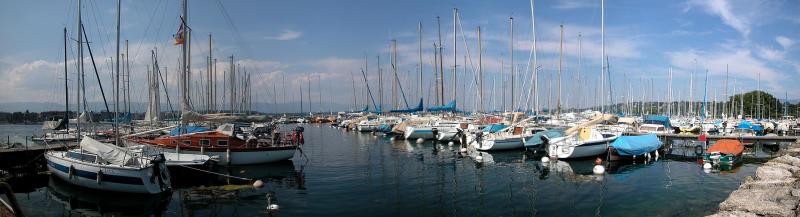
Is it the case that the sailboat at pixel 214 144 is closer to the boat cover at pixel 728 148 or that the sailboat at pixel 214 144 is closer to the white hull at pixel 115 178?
the white hull at pixel 115 178

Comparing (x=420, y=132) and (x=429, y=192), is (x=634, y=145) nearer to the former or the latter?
(x=429, y=192)

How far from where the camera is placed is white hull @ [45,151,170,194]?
20.5 meters

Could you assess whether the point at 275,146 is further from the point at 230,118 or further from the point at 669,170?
the point at 669,170

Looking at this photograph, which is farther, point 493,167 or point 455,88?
point 455,88

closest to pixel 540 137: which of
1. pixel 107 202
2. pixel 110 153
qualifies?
pixel 110 153

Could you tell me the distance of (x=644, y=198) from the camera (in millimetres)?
21219

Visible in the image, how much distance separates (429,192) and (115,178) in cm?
1440

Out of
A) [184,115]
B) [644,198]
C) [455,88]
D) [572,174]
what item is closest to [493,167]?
[572,174]

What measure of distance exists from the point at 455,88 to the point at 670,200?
3935 centimetres

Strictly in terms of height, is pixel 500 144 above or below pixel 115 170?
below

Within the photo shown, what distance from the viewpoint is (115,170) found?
20703 mm

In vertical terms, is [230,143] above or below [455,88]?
below

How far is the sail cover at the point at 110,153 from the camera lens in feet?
70.3

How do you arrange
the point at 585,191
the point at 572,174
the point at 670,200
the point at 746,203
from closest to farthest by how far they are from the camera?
the point at 746,203 → the point at 670,200 → the point at 585,191 → the point at 572,174
